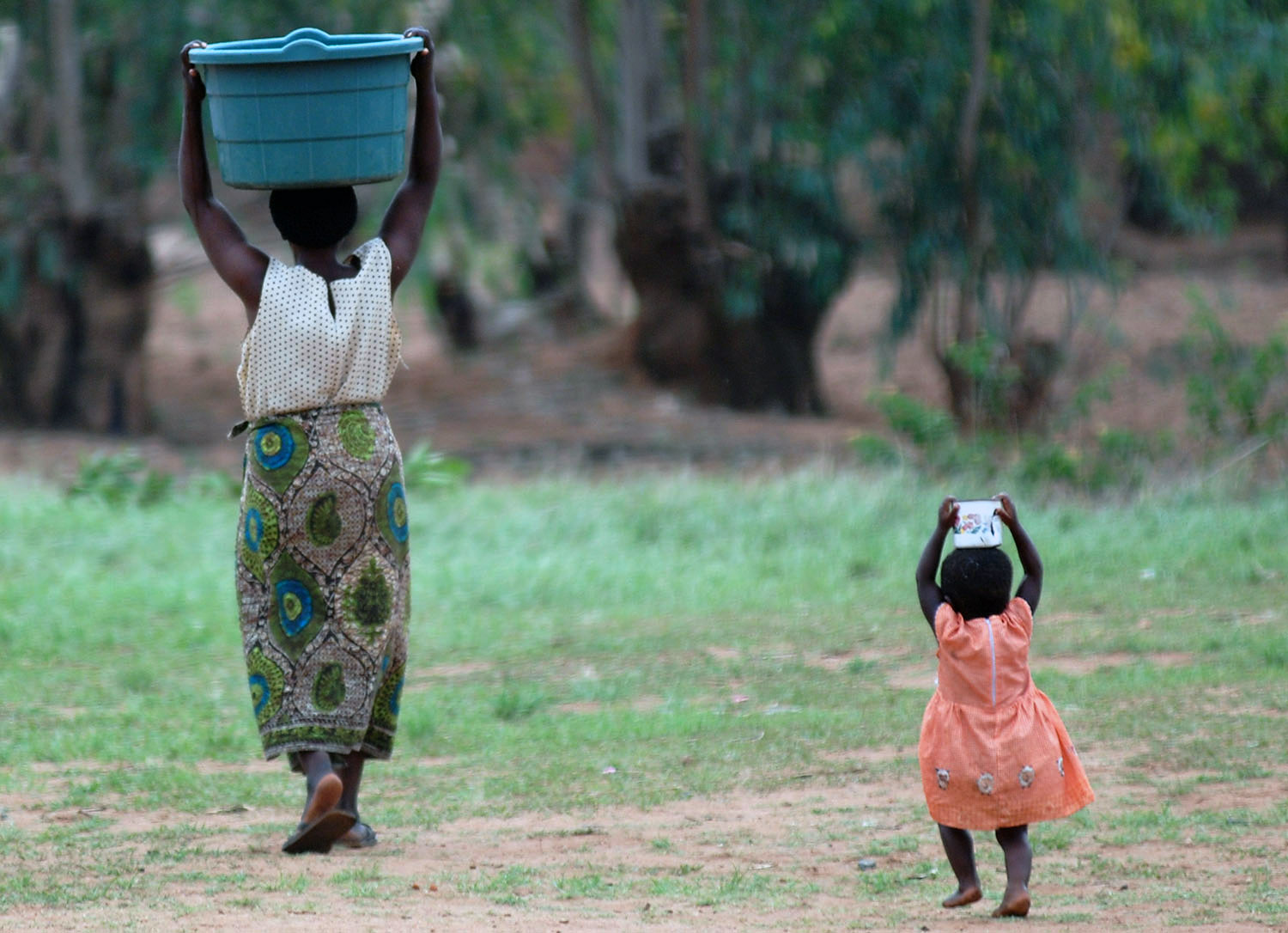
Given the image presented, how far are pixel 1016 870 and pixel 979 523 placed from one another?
0.76m

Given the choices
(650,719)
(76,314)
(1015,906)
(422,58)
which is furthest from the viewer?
(76,314)

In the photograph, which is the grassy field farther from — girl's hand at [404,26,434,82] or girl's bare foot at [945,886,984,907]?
girl's hand at [404,26,434,82]

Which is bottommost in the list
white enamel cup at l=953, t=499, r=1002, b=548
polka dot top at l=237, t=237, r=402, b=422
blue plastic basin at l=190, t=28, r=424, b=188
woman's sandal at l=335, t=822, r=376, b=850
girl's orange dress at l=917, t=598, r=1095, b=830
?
woman's sandal at l=335, t=822, r=376, b=850

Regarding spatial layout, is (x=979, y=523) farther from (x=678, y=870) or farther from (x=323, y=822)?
(x=323, y=822)

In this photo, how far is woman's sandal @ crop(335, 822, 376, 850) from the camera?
4.45 metres

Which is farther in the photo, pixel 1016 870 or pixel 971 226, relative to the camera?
pixel 971 226

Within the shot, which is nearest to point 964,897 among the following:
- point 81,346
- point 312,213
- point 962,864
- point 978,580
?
point 962,864

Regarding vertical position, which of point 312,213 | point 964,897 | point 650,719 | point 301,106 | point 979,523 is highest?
point 301,106

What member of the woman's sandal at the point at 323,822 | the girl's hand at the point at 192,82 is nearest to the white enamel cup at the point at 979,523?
the woman's sandal at the point at 323,822

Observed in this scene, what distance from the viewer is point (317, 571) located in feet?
14.0

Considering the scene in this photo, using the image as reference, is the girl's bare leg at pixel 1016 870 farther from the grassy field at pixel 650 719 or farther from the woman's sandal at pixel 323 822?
the woman's sandal at pixel 323 822

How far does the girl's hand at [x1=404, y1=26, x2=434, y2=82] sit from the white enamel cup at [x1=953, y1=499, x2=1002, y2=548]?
175cm

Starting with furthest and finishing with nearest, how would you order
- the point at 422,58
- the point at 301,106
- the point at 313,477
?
the point at 422,58, the point at 313,477, the point at 301,106

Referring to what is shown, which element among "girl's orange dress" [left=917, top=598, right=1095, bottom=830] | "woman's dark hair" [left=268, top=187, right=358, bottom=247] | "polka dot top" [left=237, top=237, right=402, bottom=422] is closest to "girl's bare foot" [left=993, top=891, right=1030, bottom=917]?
"girl's orange dress" [left=917, top=598, right=1095, bottom=830]
